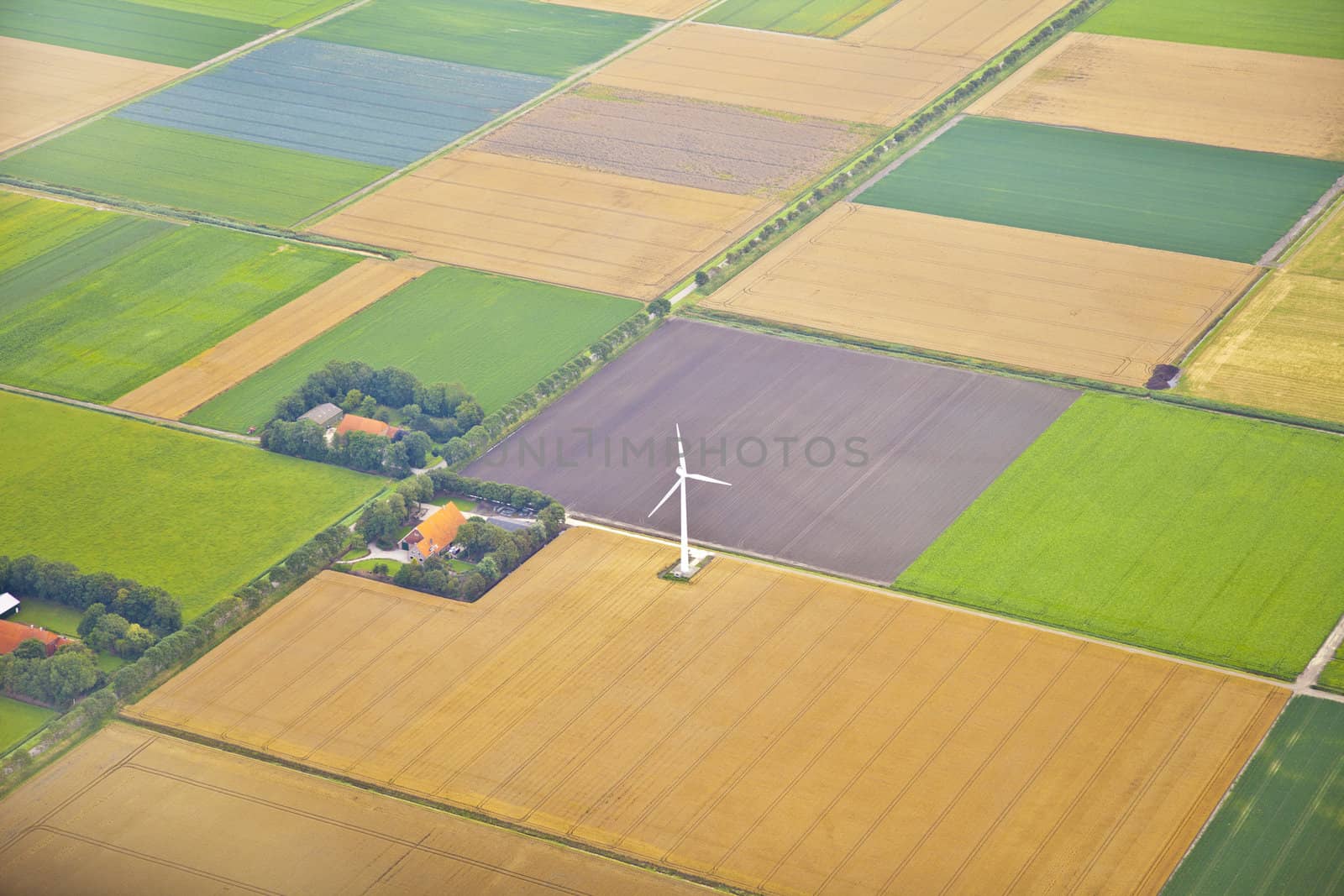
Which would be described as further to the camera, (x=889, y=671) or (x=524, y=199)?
(x=524, y=199)

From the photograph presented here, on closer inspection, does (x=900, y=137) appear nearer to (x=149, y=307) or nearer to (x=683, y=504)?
(x=149, y=307)

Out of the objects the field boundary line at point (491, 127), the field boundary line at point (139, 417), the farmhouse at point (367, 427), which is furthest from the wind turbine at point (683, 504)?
the field boundary line at point (491, 127)

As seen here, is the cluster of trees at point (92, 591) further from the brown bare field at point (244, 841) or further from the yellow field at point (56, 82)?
the yellow field at point (56, 82)

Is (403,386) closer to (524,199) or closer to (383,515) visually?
(383,515)

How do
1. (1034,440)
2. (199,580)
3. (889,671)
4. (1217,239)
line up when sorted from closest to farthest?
(889,671) → (199,580) → (1034,440) → (1217,239)

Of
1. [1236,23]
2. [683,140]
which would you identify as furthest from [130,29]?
[1236,23]

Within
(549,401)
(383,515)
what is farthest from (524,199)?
(383,515)
